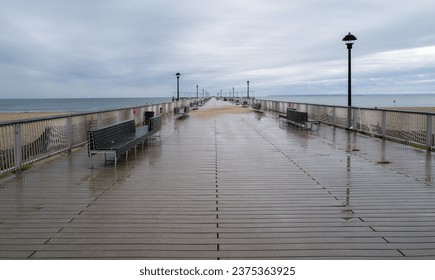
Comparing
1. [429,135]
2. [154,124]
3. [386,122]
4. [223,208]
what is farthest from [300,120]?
[223,208]

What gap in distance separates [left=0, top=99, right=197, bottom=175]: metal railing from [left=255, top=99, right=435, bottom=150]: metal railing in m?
8.56

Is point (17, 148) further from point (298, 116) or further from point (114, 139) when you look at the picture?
point (298, 116)

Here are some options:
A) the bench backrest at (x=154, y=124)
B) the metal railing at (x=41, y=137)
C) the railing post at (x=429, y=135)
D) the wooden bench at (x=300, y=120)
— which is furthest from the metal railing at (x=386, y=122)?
the metal railing at (x=41, y=137)

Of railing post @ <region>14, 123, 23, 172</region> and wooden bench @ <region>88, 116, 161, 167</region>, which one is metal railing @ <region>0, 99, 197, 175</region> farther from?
wooden bench @ <region>88, 116, 161, 167</region>

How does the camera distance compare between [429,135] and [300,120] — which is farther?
[300,120]

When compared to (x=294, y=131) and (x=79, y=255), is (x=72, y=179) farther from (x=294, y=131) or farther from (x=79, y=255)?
(x=294, y=131)

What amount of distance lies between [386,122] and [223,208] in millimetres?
9888

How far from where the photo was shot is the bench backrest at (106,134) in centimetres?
839

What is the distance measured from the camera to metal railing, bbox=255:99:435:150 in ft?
36.8

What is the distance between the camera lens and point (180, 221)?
16.1 feet

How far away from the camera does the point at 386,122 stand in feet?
45.2

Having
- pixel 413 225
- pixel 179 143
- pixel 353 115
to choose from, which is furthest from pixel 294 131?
pixel 413 225

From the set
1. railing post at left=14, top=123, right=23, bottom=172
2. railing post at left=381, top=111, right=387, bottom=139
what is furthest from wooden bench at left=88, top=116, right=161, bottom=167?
railing post at left=381, top=111, right=387, bottom=139

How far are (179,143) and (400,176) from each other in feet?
21.9
